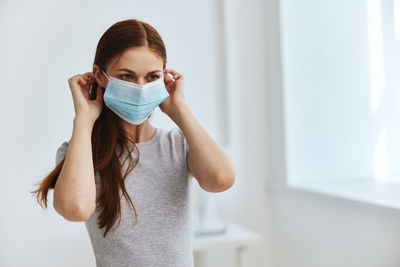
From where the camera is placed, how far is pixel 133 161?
119cm

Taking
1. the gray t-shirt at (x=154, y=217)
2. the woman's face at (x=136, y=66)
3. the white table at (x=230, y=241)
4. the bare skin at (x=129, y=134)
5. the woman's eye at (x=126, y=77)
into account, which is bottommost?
the white table at (x=230, y=241)

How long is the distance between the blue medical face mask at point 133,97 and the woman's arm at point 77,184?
128mm

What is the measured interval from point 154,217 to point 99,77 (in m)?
0.42

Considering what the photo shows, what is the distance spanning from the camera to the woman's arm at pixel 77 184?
41.0 inches

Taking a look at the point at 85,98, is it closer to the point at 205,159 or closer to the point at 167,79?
the point at 167,79

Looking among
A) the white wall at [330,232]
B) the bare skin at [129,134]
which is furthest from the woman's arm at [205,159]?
the white wall at [330,232]

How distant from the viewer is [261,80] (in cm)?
260

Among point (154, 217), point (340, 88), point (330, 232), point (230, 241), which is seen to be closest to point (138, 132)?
point (154, 217)

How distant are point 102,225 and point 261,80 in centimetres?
171

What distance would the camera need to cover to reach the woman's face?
44.7 inches

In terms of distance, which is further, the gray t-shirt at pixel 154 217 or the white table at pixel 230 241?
the white table at pixel 230 241

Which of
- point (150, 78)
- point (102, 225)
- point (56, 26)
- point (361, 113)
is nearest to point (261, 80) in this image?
point (361, 113)

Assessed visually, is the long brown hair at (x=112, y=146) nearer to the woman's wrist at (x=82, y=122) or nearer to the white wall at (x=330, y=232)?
the woman's wrist at (x=82, y=122)

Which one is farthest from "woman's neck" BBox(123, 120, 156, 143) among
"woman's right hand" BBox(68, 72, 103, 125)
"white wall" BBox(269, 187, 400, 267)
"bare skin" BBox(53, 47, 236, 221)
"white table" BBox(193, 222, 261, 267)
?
"white wall" BBox(269, 187, 400, 267)
